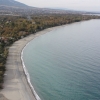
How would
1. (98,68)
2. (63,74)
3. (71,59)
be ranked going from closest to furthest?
(63,74), (98,68), (71,59)

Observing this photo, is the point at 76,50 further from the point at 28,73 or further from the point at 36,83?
the point at 36,83

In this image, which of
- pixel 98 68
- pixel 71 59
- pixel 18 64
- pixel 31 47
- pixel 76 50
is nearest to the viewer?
pixel 98 68

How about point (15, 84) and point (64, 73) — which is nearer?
point (15, 84)

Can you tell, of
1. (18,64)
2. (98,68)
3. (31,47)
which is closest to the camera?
(98,68)

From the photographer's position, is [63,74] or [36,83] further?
[63,74]

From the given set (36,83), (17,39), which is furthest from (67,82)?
(17,39)

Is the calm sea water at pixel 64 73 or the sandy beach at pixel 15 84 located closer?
the sandy beach at pixel 15 84

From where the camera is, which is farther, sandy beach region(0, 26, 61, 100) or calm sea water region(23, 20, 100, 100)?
calm sea water region(23, 20, 100, 100)

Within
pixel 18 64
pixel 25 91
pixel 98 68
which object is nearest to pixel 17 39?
pixel 18 64

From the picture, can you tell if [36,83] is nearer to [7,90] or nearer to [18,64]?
[7,90]
